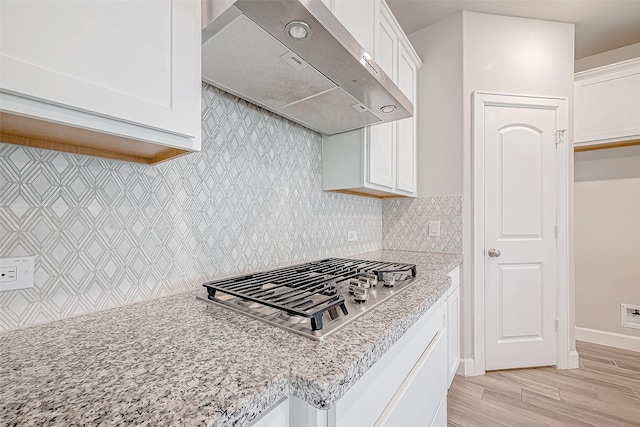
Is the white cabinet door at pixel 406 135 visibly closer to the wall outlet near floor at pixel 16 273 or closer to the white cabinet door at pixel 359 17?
the white cabinet door at pixel 359 17

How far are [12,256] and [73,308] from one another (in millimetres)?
202

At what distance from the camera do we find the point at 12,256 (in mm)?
733

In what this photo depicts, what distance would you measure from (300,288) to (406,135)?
1.68 m

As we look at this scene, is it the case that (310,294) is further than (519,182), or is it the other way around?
(519,182)

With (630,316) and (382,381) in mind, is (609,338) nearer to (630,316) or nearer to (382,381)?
(630,316)

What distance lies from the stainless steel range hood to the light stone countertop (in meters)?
0.83

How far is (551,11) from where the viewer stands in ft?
7.42

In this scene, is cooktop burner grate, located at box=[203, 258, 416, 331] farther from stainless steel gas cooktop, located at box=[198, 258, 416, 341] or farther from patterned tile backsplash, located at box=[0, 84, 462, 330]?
patterned tile backsplash, located at box=[0, 84, 462, 330]

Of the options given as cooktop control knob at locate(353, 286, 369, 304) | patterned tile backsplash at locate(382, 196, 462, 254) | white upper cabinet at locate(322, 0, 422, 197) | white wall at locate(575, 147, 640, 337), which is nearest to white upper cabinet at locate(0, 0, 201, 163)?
cooktop control knob at locate(353, 286, 369, 304)

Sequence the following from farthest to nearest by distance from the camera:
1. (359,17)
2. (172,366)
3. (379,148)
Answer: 1. (379,148)
2. (359,17)
3. (172,366)

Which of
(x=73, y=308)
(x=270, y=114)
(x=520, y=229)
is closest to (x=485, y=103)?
(x=520, y=229)

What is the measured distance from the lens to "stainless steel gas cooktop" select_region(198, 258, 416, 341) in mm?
745

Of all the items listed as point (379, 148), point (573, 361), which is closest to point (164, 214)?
point (379, 148)

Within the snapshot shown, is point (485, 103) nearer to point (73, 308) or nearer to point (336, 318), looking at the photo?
point (336, 318)
